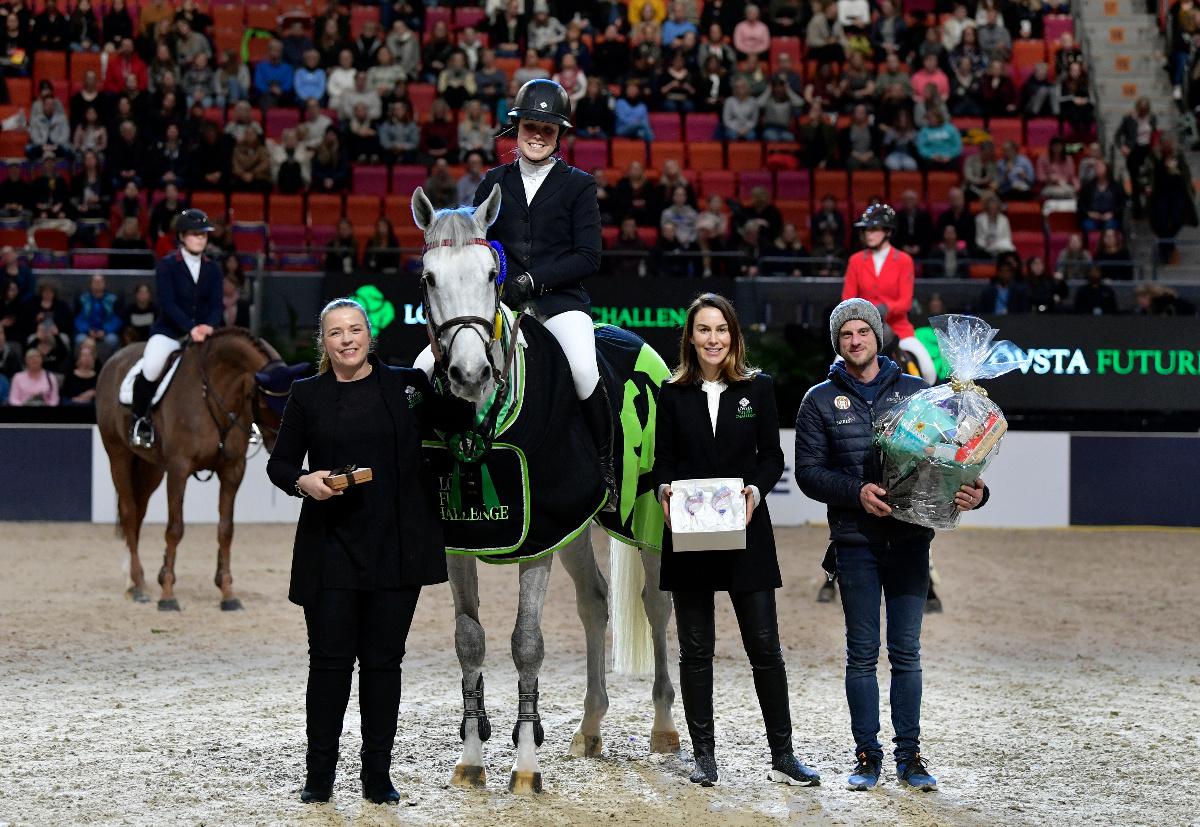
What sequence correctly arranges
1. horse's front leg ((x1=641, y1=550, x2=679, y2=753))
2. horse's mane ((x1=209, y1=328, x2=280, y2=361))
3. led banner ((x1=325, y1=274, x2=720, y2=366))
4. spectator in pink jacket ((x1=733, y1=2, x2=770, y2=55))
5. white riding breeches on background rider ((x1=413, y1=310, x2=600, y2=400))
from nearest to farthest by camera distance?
white riding breeches on background rider ((x1=413, y1=310, x2=600, y2=400))
horse's front leg ((x1=641, y1=550, x2=679, y2=753))
horse's mane ((x1=209, y1=328, x2=280, y2=361))
led banner ((x1=325, y1=274, x2=720, y2=366))
spectator in pink jacket ((x1=733, y1=2, x2=770, y2=55))

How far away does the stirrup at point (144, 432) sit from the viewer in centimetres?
1032

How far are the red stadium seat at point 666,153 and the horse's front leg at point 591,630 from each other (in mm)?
12243

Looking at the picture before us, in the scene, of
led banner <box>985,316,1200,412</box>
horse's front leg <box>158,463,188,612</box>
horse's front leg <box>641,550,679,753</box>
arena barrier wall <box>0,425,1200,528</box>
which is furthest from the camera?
led banner <box>985,316,1200,412</box>

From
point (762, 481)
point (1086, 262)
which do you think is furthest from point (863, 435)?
point (1086, 262)

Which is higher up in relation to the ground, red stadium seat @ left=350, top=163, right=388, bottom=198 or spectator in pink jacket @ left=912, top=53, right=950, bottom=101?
spectator in pink jacket @ left=912, top=53, right=950, bottom=101

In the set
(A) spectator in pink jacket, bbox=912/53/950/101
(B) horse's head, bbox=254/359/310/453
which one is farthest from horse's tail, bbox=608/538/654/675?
(A) spectator in pink jacket, bbox=912/53/950/101

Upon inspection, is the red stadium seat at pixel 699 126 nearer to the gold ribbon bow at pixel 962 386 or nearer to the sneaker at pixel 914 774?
the gold ribbon bow at pixel 962 386

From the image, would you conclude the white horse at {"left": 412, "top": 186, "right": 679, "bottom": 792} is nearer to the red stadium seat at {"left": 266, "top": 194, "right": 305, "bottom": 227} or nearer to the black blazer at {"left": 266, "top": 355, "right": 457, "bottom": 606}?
the black blazer at {"left": 266, "top": 355, "right": 457, "bottom": 606}

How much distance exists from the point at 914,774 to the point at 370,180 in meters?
13.1

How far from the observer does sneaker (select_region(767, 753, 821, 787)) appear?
18.6 ft

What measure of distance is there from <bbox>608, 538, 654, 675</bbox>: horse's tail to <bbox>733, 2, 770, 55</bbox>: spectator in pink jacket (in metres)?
14.0

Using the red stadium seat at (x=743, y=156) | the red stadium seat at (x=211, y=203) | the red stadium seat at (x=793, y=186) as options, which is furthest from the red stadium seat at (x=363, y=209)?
the red stadium seat at (x=793, y=186)

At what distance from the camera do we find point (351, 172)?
57.8 ft

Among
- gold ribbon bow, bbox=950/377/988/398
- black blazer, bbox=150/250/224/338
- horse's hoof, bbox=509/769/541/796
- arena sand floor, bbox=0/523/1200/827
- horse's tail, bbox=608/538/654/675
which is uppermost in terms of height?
black blazer, bbox=150/250/224/338
